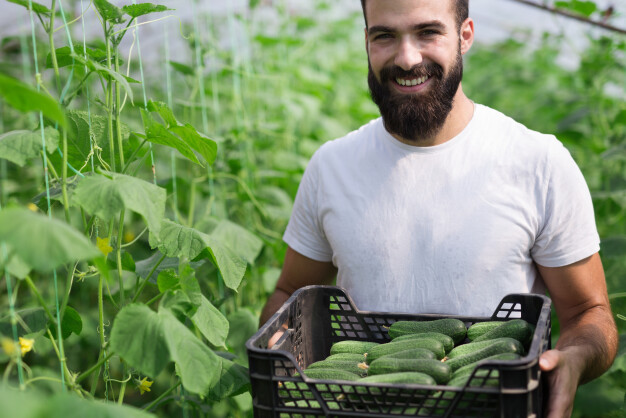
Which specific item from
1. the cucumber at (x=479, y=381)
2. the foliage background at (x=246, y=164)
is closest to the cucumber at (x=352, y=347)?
the foliage background at (x=246, y=164)

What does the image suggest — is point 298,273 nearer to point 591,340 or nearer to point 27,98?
point 591,340

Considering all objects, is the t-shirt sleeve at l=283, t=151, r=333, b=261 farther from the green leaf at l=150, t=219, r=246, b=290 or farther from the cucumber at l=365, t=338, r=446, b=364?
the cucumber at l=365, t=338, r=446, b=364

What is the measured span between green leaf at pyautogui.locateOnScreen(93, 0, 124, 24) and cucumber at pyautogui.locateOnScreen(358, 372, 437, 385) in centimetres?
110

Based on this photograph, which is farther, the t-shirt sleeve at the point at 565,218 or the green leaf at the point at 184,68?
the green leaf at the point at 184,68

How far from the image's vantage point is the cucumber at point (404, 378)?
1664 mm

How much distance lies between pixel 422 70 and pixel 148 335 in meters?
1.31

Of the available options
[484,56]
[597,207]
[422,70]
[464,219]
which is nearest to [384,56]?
[422,70]

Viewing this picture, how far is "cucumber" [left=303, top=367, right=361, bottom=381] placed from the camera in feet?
5.86

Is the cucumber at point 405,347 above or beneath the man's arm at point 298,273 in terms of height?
above

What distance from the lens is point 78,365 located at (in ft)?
14.1

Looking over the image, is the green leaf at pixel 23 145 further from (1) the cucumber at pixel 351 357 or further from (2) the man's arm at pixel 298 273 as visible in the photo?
(2) the man's arm at pixel 298 273

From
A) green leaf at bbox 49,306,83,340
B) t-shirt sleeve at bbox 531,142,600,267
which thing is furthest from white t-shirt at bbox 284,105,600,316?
green leaf at bbox 49,306,83,340

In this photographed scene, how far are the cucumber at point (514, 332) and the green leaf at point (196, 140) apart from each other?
880 mm

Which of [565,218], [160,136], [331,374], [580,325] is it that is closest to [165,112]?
[160,136]
